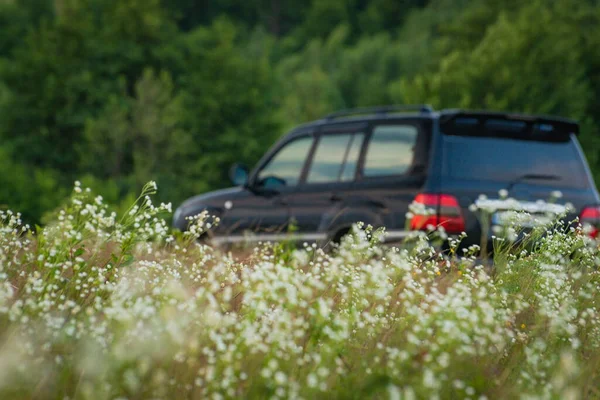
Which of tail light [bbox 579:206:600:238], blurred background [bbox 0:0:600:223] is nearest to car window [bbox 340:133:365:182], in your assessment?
tail light [bbox 579:206:600:238]

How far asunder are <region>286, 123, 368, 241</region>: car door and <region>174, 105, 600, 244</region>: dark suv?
0.01 metres

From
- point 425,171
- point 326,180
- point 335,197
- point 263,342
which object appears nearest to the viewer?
point 263,342

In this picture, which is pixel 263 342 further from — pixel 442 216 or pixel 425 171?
pixel 425 171

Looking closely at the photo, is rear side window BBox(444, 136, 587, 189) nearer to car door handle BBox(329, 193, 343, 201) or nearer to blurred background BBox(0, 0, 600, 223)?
car door handle BBox(329, 193, 343, 201)

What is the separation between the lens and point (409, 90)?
4094cm

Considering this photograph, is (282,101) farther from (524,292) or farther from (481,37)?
(524,292)

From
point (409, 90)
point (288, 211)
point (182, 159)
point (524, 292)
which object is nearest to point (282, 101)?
point (182, 159)

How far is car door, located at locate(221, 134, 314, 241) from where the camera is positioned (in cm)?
980

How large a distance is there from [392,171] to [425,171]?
1.31 feet

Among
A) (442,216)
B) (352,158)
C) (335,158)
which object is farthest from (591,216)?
(335,158)

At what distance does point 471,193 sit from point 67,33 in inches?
1802

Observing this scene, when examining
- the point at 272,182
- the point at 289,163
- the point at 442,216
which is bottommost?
the point at 442,216

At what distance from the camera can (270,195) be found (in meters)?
10.0

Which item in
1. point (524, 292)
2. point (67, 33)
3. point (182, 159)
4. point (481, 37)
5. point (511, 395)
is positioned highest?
point (481, 37)
